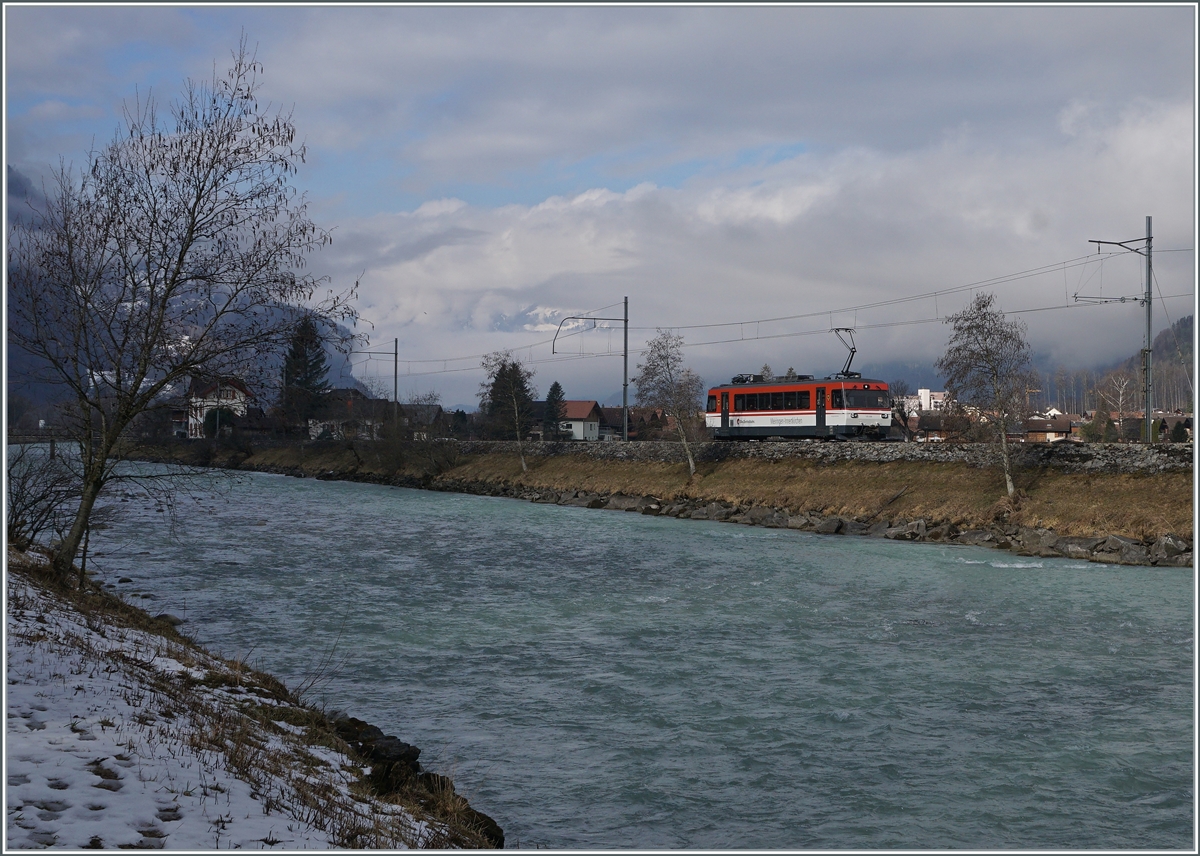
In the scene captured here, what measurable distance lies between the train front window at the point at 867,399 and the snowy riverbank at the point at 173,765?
44670 mm

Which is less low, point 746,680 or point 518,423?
point 518,423

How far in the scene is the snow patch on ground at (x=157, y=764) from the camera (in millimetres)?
7074

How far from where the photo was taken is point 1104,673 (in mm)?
16312

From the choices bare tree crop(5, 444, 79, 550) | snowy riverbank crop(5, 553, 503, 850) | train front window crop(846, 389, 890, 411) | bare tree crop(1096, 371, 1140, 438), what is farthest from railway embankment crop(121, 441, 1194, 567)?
bare tree crop(1096, 371, 1140, 438)

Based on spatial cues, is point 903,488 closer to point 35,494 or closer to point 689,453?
point 689,453

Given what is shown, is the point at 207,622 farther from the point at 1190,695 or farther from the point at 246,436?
the point at 246,436

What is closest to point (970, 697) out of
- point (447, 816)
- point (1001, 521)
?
point (447, 816)

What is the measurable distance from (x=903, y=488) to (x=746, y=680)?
30.9m

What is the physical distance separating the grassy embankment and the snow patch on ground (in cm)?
3265

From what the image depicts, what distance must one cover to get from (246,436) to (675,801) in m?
101

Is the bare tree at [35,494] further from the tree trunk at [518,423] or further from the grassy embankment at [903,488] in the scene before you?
the tree trunk at [518,423]

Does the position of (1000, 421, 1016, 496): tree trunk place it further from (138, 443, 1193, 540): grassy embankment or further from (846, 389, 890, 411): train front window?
(846, 389, 890, 411): train front window

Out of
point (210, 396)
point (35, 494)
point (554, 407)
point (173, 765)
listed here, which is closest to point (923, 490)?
point (210, 396)

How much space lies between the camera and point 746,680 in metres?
15.7
